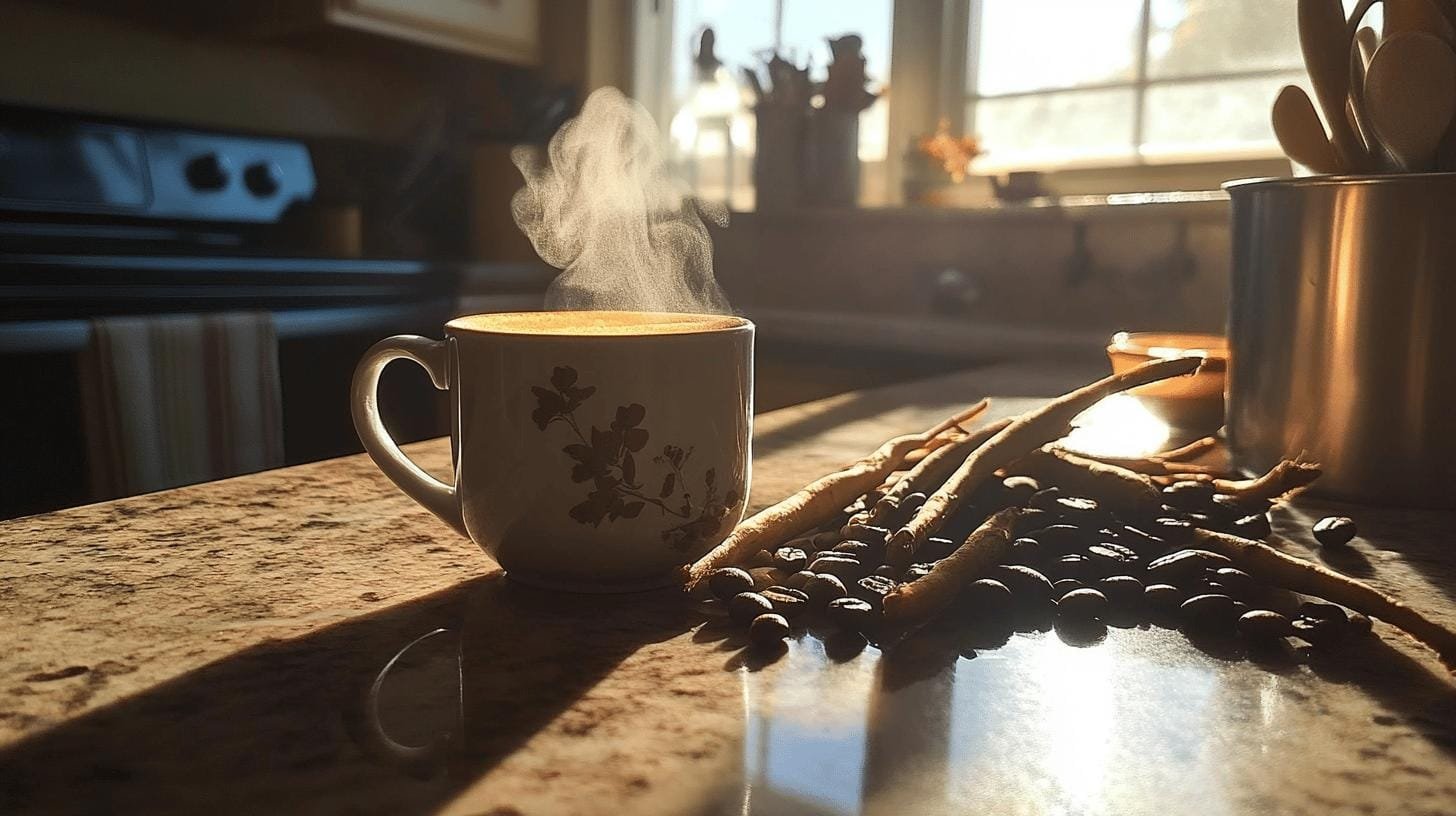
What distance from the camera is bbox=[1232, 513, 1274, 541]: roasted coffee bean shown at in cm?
67

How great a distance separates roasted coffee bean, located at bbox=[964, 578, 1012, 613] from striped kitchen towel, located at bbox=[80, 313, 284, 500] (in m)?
1.52

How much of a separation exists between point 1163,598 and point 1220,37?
205cm

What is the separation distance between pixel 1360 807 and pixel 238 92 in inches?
110

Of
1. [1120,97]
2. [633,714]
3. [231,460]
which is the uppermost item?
[1120,97]

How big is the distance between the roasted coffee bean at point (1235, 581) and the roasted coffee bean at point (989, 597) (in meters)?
0.12

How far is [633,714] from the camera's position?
40 centimetres

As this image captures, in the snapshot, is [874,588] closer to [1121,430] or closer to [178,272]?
[1121,430]

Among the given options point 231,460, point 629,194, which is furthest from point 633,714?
point 231,460

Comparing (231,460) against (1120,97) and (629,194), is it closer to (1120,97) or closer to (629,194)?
(629,194)

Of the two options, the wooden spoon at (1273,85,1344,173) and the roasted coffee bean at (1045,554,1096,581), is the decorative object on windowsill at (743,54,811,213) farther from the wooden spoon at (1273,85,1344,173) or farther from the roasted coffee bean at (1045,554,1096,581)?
the roasted coffee bean at (1045,554,1096,581)

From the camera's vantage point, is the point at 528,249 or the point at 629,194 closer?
the point at 629,194

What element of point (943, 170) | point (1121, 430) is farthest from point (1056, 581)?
point (943, 170)

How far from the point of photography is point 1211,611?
499 mm

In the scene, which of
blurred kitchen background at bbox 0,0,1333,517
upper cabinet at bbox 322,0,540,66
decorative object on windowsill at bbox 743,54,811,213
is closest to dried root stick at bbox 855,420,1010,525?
blurred kitchen background at bbox 0,0,1333,517
